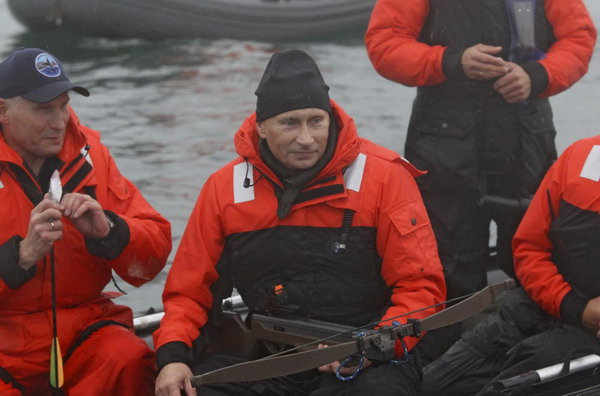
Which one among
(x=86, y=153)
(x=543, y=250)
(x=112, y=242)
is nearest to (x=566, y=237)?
(x=543, y=250)

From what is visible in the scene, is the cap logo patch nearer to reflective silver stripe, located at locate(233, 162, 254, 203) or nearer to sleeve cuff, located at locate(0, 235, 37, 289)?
sleeve cuff, located at locate(0, 235, 37, 289)

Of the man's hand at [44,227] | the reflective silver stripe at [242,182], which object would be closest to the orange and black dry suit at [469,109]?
the reflective silver stripe at [242,182]

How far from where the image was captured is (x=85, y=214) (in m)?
2.90

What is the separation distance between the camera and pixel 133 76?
492 inches

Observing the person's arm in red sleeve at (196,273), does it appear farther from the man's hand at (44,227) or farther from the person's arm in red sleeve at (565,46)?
the person's arm in red sleeve at (565,46)

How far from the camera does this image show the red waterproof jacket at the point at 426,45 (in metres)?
3.96

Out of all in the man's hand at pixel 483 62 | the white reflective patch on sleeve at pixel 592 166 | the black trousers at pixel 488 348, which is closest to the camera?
the white reflective patch on sleeve at pixel 592 166

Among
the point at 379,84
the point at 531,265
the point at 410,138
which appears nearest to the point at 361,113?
the point at 379,84

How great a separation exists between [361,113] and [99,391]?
8397 millimetres

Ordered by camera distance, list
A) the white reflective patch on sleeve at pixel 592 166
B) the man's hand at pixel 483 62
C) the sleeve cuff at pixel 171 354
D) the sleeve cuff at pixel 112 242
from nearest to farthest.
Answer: the sleeve cuff at pixel 171 354
the sleeve cuff at pixel 112 242
the white reflective patch on sleeve at pixel 592 166
the man's hand at pixel 483 62

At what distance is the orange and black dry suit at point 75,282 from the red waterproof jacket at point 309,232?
0.13 metres

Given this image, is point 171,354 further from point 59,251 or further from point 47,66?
point 47,66

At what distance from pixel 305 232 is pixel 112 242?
52 cm

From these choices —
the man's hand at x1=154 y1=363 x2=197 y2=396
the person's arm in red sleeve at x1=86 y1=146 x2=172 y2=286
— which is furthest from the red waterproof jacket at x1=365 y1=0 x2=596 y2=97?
the man's hand at x1=154 y1=363 x2=197 y2=396
